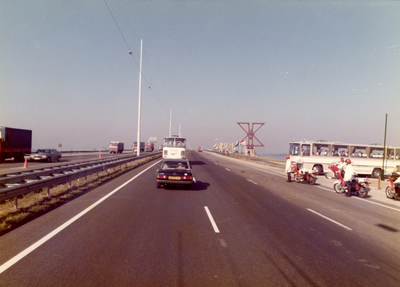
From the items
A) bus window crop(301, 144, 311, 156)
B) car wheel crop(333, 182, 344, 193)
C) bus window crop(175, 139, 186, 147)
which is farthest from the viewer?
bus window crop(175, 139, 186, 147)

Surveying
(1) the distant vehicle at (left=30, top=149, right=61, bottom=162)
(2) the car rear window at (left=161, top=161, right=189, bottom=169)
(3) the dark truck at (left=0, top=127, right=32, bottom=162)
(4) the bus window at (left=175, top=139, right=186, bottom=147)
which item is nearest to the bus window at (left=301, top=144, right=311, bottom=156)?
(4) the bus window at (left=175, top=139, right=186, bottom=147)

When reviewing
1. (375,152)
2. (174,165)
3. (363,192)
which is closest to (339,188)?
(363,192)

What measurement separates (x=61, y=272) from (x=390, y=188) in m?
15.1

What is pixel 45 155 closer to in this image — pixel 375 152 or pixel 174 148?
pixel 174 148

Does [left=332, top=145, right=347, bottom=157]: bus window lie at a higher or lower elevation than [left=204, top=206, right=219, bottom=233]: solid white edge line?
higher

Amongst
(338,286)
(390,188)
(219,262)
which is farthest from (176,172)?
(390,188)

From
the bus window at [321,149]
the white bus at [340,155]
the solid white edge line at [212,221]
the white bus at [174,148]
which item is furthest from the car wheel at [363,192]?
the white bus at [174,148]

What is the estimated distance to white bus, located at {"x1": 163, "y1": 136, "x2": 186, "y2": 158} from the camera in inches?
1025

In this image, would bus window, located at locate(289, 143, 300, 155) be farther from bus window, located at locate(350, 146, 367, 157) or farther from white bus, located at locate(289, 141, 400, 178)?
bus window, located at locate(350, 146, 367, 157)

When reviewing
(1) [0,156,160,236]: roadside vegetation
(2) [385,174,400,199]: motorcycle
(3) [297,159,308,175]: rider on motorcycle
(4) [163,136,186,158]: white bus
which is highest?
(4) [163,136,186,158]: white bus

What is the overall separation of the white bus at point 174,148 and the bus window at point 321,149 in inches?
457

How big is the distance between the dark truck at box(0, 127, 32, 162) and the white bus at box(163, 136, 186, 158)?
50.5 ft

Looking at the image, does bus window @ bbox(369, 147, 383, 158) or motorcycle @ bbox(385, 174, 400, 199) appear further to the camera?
bus window @ bbox(369, 147, 383, 158)

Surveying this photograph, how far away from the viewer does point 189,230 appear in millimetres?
6957
